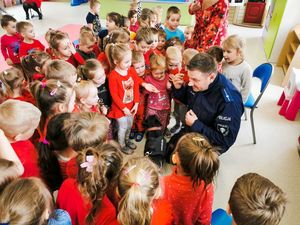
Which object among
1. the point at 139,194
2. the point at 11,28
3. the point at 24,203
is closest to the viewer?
the point at 24,203

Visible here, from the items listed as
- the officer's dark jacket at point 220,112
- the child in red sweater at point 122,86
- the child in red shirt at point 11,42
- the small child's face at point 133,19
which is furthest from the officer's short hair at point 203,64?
the child in red shirt at point 11,42

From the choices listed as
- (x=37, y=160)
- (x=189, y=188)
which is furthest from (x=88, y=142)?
(x=189, y=188)

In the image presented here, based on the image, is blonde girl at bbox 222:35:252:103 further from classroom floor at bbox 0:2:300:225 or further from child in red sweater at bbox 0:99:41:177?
child in red sweater at bbox 0:99:41:177

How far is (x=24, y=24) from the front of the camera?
3234 millimetres

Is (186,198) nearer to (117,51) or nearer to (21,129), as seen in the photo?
(21,129)

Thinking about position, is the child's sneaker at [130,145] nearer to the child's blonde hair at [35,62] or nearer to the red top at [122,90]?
the red top at [122,90]

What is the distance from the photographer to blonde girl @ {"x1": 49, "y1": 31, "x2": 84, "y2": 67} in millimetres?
2668

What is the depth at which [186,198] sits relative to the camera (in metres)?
1.39

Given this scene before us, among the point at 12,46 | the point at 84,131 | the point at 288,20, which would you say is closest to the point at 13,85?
the point at 84,131

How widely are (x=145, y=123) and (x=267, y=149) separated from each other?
1515 millimetres

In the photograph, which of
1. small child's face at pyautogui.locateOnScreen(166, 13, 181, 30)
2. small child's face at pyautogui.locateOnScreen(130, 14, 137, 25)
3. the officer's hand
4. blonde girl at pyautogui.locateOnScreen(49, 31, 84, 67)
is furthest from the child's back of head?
small child's face at pyautogui.locateOnScreen(130, 14, 137, 25)

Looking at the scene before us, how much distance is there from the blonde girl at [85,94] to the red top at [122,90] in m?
0.34

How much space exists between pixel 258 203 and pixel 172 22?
321 centimetres

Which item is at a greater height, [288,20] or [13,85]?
[288,20]
